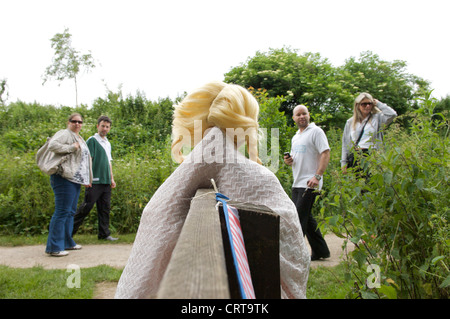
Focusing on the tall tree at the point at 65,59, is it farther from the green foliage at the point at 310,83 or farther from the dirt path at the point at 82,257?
the dirt path at the point at 82,257

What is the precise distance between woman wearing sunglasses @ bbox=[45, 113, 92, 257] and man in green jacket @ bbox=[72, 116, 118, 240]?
2.21ft

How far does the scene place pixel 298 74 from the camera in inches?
709

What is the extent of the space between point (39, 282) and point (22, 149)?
353 inches

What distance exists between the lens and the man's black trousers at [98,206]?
6.04 metres

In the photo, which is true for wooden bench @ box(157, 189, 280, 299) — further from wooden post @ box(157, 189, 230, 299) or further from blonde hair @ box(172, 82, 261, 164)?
blonde hair @ box(172, 82, 261, 164)

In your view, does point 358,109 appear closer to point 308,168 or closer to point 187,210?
point 308,168

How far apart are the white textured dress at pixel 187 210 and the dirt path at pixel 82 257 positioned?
304 centimetres

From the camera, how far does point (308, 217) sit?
453 centimetres

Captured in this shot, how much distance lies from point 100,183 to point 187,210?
5197 millimetres

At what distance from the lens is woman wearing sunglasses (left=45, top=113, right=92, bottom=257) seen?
16.6 feet

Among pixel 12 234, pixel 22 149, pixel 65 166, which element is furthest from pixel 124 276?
pixel 22 149

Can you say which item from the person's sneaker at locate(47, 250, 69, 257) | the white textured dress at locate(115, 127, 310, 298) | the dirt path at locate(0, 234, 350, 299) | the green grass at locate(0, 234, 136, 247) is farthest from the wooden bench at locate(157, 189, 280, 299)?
the green grass at locate(0, 234, 136, 247)

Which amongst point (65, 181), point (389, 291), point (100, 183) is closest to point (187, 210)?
point (389, 291)
